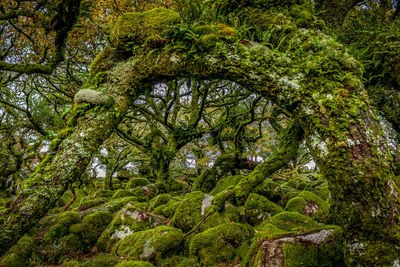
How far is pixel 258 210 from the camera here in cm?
511

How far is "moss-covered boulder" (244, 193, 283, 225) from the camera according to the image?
5.03m

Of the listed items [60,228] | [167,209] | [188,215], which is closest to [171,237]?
[188,215]

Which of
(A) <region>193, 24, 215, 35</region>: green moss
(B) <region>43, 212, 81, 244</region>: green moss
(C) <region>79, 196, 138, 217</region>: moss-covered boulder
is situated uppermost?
(A) <region>193, 24, 215, 35</region>: green moss

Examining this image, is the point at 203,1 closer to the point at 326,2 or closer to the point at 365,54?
the point at 326,2

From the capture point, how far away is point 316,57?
9.23 feet

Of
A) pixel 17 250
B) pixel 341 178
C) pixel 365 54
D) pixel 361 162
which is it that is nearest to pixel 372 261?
pixel 341 178

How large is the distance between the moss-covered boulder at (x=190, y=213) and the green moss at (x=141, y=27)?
3734 mm

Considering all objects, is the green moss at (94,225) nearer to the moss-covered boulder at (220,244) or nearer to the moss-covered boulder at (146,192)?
the moss-covered boulder at (220,244)

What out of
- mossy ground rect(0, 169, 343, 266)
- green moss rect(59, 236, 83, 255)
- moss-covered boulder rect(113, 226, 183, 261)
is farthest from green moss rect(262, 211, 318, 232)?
green moss rect(59, 236, 83, 255)

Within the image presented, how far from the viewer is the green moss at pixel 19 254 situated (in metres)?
3.47

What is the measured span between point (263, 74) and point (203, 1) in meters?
1.75

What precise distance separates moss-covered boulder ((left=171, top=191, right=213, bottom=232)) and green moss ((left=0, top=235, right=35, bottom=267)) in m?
2.81

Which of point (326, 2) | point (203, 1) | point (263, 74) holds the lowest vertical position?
point (263, 74)

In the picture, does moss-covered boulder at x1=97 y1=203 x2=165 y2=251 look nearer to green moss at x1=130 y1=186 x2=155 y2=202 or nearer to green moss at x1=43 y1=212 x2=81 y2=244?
green moss at x1=43 y1=212 x2=81 y2=244
